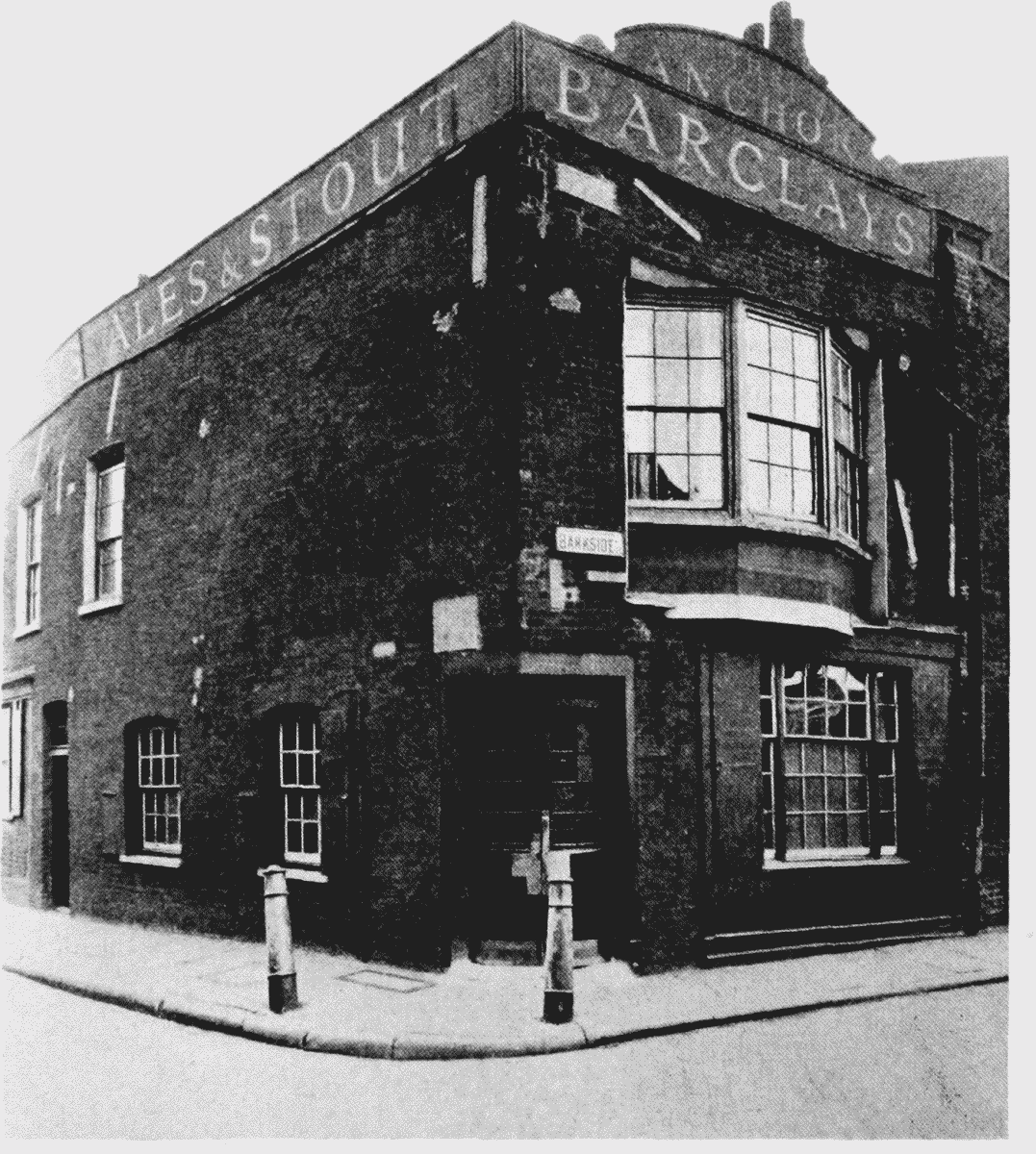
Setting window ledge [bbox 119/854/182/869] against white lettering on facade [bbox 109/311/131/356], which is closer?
window ledge [bbox 119/854/182/869]

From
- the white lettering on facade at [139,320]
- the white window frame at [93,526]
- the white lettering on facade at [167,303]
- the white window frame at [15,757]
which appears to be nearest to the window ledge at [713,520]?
the white lettering on facade at [167,303]

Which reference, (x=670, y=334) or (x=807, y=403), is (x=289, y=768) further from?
(x=807, y=403)

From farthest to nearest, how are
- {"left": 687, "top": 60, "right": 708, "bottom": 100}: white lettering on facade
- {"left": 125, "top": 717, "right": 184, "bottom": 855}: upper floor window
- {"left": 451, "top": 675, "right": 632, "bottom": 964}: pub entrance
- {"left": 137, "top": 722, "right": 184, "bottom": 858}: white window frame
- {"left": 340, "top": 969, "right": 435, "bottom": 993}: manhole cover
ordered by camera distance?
{"left": 125, "top": 717, "right": 184, "bottom": 855}: upper floor window
{"left": 137, "top": 722, "right": 184, "bottom": 858}: white window frame
{"left": 687, "top": 60, "right": 708, "bottom": 100}: white lettering on facade
{"left": 451, "top": 675, "right": 632, "bottom": 964}: pub entrance
{"left": 340, "top": 969, "right": 435, "bottom": 993}: manhole cover

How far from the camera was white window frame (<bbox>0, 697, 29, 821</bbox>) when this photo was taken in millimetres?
15680

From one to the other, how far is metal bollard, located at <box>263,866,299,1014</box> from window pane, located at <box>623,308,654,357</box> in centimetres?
517

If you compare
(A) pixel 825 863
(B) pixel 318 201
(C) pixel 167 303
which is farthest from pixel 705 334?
(C) pixel 167 303

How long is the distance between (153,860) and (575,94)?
8.88m

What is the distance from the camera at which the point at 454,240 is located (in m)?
9.91

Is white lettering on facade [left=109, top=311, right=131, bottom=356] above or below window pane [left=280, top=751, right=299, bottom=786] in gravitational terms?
above

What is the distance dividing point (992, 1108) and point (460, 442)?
5.98 m

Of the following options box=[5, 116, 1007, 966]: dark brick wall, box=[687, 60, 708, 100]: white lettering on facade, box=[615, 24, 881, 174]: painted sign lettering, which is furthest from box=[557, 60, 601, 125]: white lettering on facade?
box=[687, 60, 708, 100]: white lettering on facade

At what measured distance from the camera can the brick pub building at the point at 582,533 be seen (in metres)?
9.50

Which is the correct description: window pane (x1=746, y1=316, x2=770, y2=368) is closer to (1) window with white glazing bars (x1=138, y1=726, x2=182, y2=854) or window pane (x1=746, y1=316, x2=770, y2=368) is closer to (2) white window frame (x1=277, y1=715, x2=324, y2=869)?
(2) white window frame (x1=277, y1=715, x2=324, y2=869)

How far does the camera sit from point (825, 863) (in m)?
10.8
